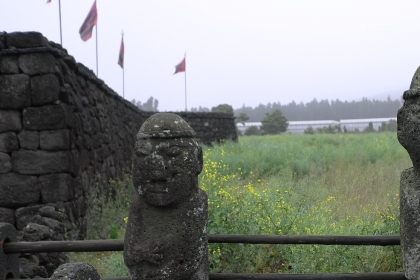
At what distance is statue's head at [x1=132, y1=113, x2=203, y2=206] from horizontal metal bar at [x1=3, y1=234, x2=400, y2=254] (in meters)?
0.86

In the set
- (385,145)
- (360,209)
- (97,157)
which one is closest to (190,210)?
(360,209)

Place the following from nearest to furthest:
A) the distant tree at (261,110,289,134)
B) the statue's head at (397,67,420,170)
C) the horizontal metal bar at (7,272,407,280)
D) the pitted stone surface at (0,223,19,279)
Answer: the statue's head at (397,67,420,170), the horizontal metal bar at (7,272,407,280), the pitted stone surface at (0,223,19,279), the distant tree at (261,110,289,134)

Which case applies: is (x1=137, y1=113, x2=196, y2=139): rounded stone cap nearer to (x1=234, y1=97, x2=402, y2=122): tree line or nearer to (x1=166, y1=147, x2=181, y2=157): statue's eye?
(x1=166, y1=147, x2=181, y2=157): statue's eye

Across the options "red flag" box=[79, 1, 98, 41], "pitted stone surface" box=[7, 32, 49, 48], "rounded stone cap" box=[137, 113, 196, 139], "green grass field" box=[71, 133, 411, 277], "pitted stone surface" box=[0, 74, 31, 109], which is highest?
"red flag" box=[79, 1, 98, 41]

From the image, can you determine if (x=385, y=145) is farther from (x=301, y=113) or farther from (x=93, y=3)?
(x=301, y=113)

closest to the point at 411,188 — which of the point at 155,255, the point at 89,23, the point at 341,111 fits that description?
the point at 155,255

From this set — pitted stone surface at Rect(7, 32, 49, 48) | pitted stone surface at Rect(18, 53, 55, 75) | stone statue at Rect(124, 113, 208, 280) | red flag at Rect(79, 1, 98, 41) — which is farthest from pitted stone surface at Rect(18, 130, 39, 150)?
red flag at Rect(79, 1, 98, 41)

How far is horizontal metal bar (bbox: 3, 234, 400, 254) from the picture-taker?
3277 mm

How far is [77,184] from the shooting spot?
5.77 m

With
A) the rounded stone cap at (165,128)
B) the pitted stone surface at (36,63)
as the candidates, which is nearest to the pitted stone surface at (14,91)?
the pitted stone surface at (36,63)

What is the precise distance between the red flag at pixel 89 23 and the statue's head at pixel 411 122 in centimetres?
966

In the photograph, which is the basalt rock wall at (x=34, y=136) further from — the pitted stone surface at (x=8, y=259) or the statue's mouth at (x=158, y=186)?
the statue's mouth at (x=158, y=186)

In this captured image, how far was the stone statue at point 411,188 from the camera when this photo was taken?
228 centimetres

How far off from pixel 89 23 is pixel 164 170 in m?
9.35
